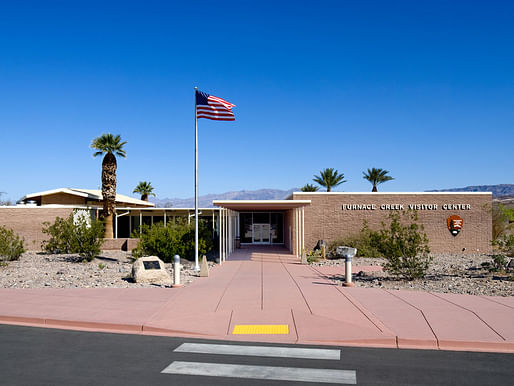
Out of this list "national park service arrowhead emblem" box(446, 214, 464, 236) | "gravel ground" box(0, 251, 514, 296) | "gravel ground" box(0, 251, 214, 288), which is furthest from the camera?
"national park service arrowhead emblem" box(446, 214, 464, 236)

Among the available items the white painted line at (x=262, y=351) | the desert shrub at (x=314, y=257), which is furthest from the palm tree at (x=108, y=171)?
the white painted line at (x=262, y=351)

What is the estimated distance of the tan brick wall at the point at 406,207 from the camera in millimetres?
31750

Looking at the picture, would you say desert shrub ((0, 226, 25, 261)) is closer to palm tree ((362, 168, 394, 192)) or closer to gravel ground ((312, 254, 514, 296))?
gravel ground ((312, 254, 514, 296))

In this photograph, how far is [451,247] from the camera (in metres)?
32.2

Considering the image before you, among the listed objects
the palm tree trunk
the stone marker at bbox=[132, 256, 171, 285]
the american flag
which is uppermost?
the american flag

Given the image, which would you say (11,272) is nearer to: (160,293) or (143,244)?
(143,244)

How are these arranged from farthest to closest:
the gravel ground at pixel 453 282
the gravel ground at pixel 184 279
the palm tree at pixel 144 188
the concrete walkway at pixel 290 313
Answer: the palm tree at pixel 144 188 → the gravel ground at pixel 184 279 → the gravel ground at pixel 453 282 → the concrete walkway at pixel 290 313

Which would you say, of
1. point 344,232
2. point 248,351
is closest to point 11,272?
Result: point 248,351

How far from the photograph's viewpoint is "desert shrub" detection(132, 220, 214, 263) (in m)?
22.7

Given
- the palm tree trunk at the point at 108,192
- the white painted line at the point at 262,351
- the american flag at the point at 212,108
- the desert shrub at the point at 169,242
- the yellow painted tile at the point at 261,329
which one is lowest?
the white painted line at the point at 262,351

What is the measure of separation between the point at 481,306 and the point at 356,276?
6428mm

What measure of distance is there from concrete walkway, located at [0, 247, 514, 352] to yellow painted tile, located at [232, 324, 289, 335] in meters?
0.13

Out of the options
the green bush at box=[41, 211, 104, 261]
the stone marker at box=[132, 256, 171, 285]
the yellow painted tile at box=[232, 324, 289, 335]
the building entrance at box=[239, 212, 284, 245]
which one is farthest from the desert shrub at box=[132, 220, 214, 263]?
the building entrance at box=[239, 212, 284, 245]

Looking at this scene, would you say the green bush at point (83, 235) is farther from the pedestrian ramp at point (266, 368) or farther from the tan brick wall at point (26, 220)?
the pedestrian ramp at point (266, 368)
